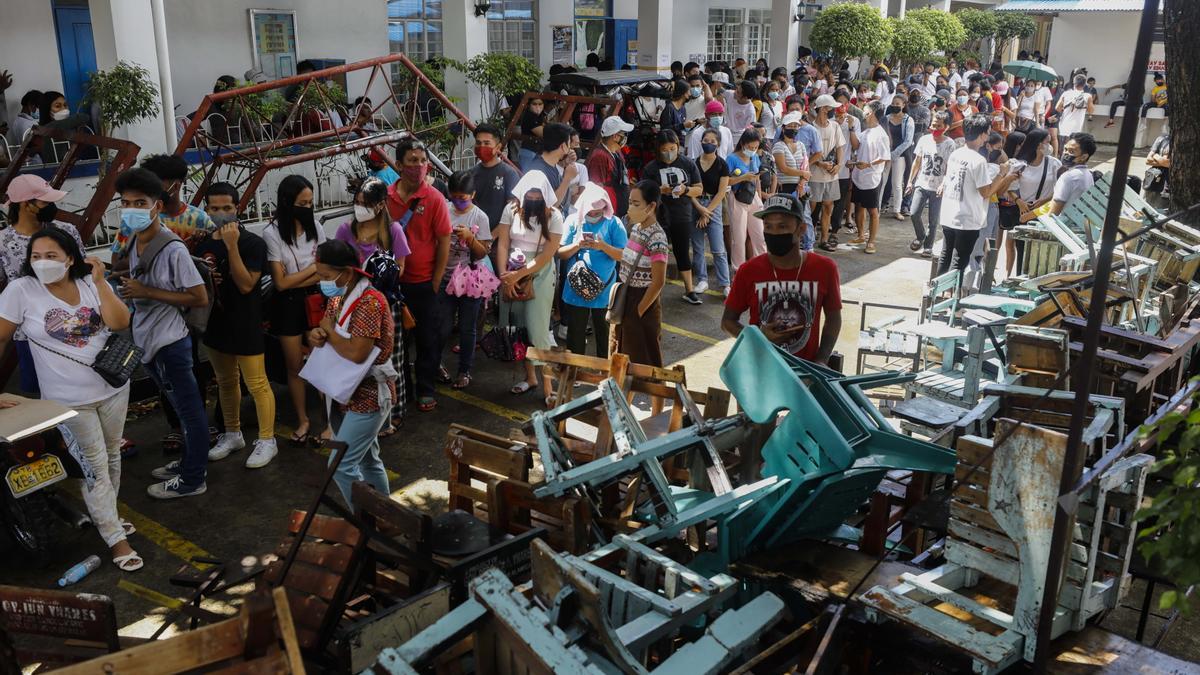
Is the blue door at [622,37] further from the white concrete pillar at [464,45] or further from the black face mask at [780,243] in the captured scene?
the black face mask at [780,243]

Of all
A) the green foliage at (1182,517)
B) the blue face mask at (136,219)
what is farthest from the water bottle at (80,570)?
the green foliage at (1182,517)

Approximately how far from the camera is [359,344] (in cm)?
499

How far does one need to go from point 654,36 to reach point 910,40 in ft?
30.4

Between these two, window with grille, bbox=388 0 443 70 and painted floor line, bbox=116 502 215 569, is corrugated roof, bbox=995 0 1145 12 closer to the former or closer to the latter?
window with grille, bbox=388 0 443 70

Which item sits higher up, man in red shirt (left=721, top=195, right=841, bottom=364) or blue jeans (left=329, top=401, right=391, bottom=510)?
man in red shirt (left=721, top=195, right=841, bottom=364)

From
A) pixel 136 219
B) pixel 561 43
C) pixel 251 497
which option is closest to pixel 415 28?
pixel 561 43

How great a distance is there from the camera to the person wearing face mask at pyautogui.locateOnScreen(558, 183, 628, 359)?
6.89 m

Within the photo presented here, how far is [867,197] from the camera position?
12.1 metres

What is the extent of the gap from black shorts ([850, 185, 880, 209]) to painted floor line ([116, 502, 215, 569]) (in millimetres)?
9015

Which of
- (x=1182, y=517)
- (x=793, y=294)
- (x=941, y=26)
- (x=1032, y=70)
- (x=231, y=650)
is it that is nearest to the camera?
(x=1182, y=517)

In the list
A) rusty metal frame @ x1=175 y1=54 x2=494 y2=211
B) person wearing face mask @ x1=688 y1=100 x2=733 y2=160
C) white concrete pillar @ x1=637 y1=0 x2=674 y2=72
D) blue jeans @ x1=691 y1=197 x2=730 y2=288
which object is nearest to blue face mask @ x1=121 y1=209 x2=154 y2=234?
rusty metal frame @ x1=175 y1=54 x2=494 y2=211

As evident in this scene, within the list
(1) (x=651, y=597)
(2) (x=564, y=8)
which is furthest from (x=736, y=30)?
(1) (x=651, y=597)

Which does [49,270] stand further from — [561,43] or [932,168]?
[561,43]

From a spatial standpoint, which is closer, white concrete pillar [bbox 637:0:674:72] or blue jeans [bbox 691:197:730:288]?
blue jeans [bbox 691:197:730:288]
